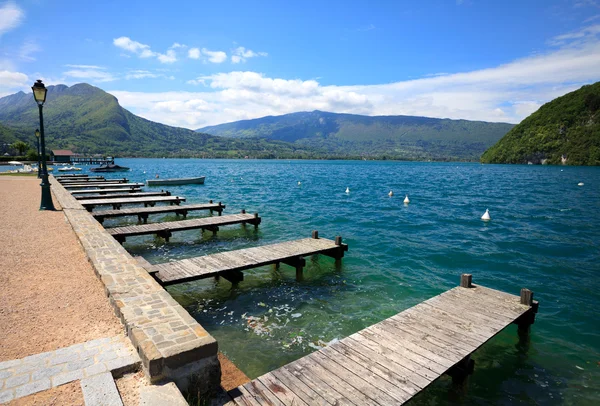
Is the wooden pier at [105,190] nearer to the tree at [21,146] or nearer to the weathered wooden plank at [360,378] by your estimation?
the weathered wooden plank at [360,378]

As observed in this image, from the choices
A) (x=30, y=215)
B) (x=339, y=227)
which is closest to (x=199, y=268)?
(x=30, y=215)

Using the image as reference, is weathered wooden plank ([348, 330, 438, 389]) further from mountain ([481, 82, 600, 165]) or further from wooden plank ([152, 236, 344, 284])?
mountain ([481, 82, 600, 165])

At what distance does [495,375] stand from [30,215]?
19.9 metres

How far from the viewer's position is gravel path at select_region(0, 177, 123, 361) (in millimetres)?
5539

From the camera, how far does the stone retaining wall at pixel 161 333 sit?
454 cm

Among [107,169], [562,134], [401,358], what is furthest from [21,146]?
[562,134]

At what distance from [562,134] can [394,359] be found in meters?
161

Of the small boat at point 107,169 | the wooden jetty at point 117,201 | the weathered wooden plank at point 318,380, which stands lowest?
the weathered wooden plank at point 318,380

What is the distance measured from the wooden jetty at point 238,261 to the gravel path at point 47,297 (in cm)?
227

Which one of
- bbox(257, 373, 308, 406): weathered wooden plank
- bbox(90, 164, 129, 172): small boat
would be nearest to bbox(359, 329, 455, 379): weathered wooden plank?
bbox(257, 373, 308, 406): weathered wooden plank

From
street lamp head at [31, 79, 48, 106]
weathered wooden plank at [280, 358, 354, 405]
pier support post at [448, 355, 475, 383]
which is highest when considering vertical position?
street lamp head at [31, 79, 48, 106]

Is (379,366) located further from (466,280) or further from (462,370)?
(466,280)

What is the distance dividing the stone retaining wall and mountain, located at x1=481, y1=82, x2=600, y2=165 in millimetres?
152272

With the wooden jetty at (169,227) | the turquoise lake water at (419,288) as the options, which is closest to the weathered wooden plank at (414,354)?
the turquoise lake water at (419,288)
